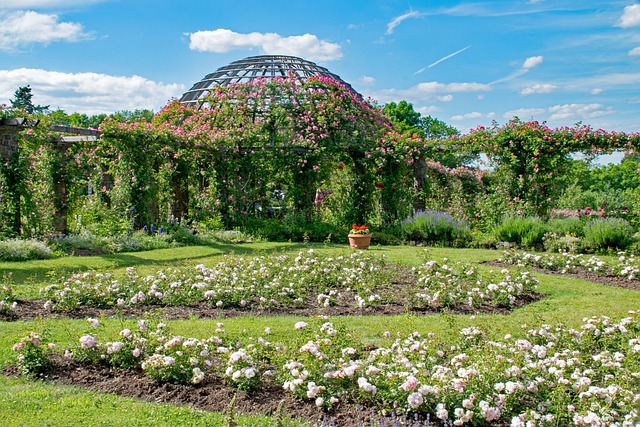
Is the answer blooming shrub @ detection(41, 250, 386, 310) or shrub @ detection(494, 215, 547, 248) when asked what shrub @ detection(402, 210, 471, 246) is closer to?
shrub @ detection(494, 215, 547, 248)

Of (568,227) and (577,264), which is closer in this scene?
A: (577,264)

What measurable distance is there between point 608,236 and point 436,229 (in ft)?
11.1

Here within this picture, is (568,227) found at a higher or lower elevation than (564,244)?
higher

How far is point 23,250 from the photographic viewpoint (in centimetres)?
870

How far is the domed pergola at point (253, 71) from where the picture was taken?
18.7m

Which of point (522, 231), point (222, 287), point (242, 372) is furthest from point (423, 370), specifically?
point (522, 231)

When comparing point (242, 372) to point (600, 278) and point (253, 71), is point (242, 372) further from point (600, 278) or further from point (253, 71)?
point (253, 71)

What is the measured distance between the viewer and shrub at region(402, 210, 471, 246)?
475 inches

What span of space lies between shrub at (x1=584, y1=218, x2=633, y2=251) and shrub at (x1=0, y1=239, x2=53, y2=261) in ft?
31.5

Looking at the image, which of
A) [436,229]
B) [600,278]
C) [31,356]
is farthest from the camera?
[436,229]

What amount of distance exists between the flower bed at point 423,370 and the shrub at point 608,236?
6.84 metres

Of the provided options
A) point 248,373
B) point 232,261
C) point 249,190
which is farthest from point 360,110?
point 248,373

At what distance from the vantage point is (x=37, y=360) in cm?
360

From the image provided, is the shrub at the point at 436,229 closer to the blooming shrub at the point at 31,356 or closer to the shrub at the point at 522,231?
the shrub at the point at 522,231
